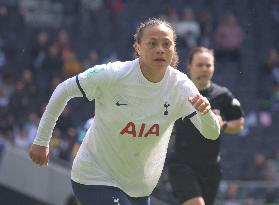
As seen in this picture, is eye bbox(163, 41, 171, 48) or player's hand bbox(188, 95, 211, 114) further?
eye bbox(163, 41, 171, 48)

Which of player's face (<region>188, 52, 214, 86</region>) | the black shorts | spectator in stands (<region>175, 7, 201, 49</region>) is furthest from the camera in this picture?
spectator in stands (<region>175, 7, 201, 49</region>)

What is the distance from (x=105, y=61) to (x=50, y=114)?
486 inches

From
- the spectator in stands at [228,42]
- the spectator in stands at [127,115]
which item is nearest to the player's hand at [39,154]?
the spectator in stands at [127,115]

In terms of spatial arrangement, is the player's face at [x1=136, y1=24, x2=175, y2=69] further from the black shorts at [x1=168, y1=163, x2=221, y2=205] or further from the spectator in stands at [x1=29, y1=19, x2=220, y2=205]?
the black shorts at [x1=168, y1=163, x2=221, y2=205]

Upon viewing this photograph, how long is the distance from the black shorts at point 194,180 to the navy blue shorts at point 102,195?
6.03 ft

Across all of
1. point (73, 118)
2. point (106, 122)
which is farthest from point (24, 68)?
point (106, 122)

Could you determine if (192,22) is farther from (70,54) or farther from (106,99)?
(106,99)

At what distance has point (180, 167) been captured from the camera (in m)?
8.17

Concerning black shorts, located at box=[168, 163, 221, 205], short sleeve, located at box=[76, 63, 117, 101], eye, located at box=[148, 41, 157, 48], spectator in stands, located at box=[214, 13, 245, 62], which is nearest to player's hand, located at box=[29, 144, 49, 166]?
short sleeve, located at box=[76, 63, 117, 101]

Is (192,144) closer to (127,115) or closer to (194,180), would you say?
(194,180)

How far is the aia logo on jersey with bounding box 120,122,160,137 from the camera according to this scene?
20.0 ft

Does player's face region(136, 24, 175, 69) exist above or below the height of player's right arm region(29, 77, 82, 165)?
above

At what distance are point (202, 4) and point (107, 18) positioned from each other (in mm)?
2258

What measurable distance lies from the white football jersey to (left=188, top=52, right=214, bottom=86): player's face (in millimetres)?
2007
